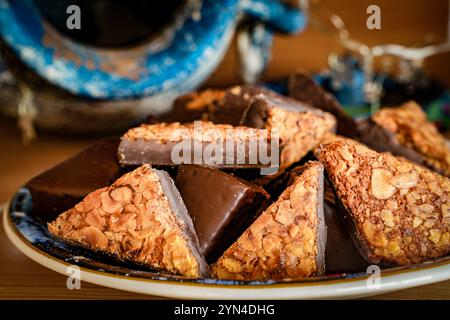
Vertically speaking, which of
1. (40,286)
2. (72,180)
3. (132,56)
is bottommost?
(40,286)

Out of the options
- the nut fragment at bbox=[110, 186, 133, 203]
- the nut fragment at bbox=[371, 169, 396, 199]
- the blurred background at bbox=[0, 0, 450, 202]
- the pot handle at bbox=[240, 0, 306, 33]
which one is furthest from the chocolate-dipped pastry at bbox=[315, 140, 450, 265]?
the pot handle at bbox=[240, 0, 306, 33]

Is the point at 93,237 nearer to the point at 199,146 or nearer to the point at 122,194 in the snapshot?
the point at 122,194

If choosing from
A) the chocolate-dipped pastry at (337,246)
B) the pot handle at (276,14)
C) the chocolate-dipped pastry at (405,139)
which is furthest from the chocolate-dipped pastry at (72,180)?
the pot handle at (276,14)

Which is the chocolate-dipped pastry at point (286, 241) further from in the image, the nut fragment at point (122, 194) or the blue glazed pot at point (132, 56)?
the blue glazed pot at point (132, 56)

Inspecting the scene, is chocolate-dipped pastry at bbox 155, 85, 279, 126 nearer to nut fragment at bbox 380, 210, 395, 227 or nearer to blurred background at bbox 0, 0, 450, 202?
nut fragment at bbox 380, 210, 395, 227

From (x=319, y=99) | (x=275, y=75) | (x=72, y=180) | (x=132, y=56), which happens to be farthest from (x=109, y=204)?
(x=275, y=75)
